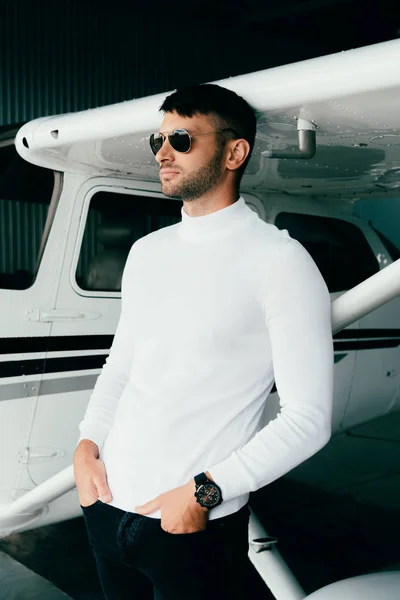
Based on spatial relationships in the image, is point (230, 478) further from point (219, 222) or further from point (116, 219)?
point (116, 219)

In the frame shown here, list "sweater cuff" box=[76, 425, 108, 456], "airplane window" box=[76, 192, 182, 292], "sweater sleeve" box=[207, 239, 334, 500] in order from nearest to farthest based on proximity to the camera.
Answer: "sweater sleeve" box=[207, 239, 334, 500]
"sweater cuff" box=[76, 425, 108, 456]
"airplane window" box=[76, 192, 182, 292]

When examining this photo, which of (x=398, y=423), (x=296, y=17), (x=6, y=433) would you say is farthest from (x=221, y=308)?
(x=296, y=17)

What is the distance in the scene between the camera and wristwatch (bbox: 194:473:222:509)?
1.42 meters

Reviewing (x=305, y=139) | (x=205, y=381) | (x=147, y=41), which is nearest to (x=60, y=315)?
(x=305, y=139)

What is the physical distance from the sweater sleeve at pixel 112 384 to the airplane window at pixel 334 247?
239 cm

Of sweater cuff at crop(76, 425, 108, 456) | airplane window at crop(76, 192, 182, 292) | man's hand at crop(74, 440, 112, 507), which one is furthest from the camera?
airplane window at crop(76, 192, 182, 292)

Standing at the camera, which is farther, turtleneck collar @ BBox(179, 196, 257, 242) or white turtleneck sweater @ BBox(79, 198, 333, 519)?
turtleneck collar @ BBox(179, 196, 257, 242)

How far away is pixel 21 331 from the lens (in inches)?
118

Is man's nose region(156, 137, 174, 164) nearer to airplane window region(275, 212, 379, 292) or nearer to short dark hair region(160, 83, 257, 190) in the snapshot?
short dark hair region(160, 83, 257, 190)

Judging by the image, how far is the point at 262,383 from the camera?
1563mm

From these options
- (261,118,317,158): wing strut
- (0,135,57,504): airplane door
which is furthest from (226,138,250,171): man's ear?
(0,135,57,504): airplane door

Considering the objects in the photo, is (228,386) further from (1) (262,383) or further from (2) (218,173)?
(2) (218,173)

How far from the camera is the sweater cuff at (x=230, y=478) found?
4.69 feet

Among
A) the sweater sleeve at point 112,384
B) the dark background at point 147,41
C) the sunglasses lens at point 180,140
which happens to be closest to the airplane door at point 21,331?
the sweater sleeve at point 112,384
